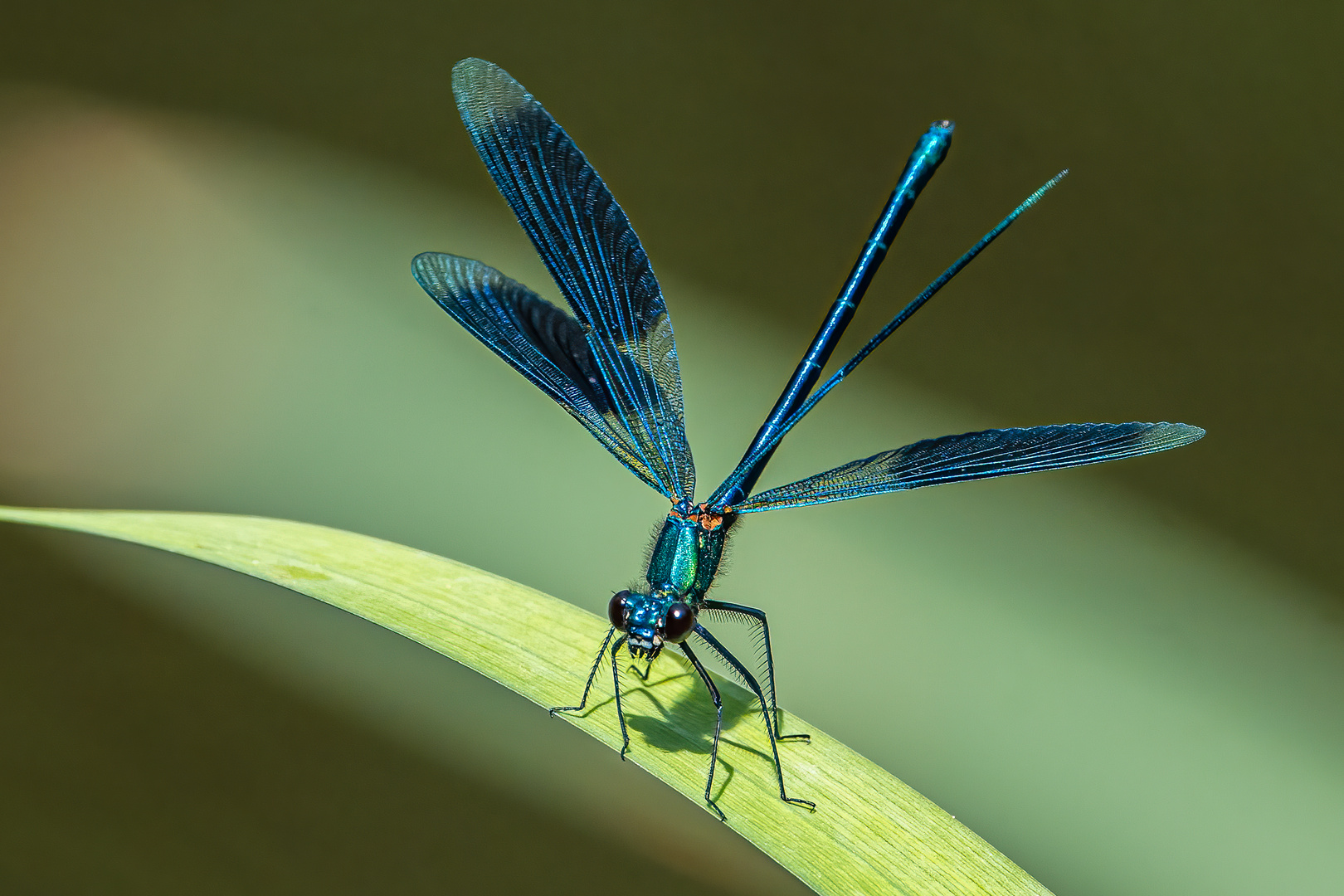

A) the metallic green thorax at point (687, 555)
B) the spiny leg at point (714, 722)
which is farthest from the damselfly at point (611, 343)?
the spiny leg at point (714, 722)

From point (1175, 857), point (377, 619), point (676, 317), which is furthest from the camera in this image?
point (676, 317)

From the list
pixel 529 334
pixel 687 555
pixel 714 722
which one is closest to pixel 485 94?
pixel 529 334

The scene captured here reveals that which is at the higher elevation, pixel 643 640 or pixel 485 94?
pixel 485 94

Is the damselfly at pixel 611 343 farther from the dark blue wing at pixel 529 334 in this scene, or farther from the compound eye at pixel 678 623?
the compound eye at pixel 678 623

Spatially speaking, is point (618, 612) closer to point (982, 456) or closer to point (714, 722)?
point (714, 722)

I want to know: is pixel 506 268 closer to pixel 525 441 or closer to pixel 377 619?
pixel 525 441

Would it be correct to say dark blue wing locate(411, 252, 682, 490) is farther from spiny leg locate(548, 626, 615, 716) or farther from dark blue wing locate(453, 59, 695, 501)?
spiny leg locate(548, 626, 615, 716)

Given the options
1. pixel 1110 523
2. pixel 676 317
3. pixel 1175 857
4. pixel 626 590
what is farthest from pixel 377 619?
pixel 1110 523

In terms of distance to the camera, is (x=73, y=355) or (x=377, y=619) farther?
(x=73, y=355)
